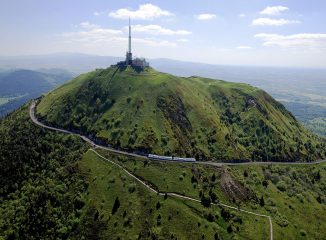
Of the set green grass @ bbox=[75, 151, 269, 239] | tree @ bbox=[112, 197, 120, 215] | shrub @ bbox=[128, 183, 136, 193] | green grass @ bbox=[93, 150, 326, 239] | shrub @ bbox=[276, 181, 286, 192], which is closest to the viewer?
green grass @ bbox=[75, 151, 269, 239]

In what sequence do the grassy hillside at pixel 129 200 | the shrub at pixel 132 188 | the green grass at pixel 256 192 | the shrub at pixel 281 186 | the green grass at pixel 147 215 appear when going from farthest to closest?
the shrub at pixel 281 186 → the green grass at pixel 256 192 → the shrub at pixel 132 188 → the grassy hillside at pixel 129 200 → the green grass at pixel 147 215

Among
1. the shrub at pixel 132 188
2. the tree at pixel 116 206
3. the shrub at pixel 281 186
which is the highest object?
the shrub at pixel 132 188

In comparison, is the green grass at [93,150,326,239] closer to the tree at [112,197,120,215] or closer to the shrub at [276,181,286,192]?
the shrub at [276,181,286,192]

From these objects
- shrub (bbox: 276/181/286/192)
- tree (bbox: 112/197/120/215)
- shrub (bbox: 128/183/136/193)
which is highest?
shrub (bbox: 128/183/136/193)

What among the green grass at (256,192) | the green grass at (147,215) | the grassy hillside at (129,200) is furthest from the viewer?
the green grass at (256,192)

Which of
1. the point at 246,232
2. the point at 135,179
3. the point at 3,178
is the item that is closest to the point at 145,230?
the point at 135,179

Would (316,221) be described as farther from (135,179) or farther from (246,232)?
(135,179)

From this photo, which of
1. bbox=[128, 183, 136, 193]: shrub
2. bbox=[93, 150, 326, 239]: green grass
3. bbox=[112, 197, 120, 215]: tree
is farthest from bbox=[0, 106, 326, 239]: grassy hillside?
bbox=[93, 150, 326, 239]: green grass

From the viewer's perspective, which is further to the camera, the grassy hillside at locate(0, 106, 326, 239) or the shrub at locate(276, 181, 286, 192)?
the shrub at locate(276, 181, 286, 192)

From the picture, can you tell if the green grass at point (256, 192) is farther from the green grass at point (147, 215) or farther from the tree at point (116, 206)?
the tree at point (116, 206)

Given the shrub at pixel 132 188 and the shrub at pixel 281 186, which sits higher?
the shrub at pixel 132 188

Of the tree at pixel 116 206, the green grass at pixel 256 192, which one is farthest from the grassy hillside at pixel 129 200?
the green grass at pixel 256 192
